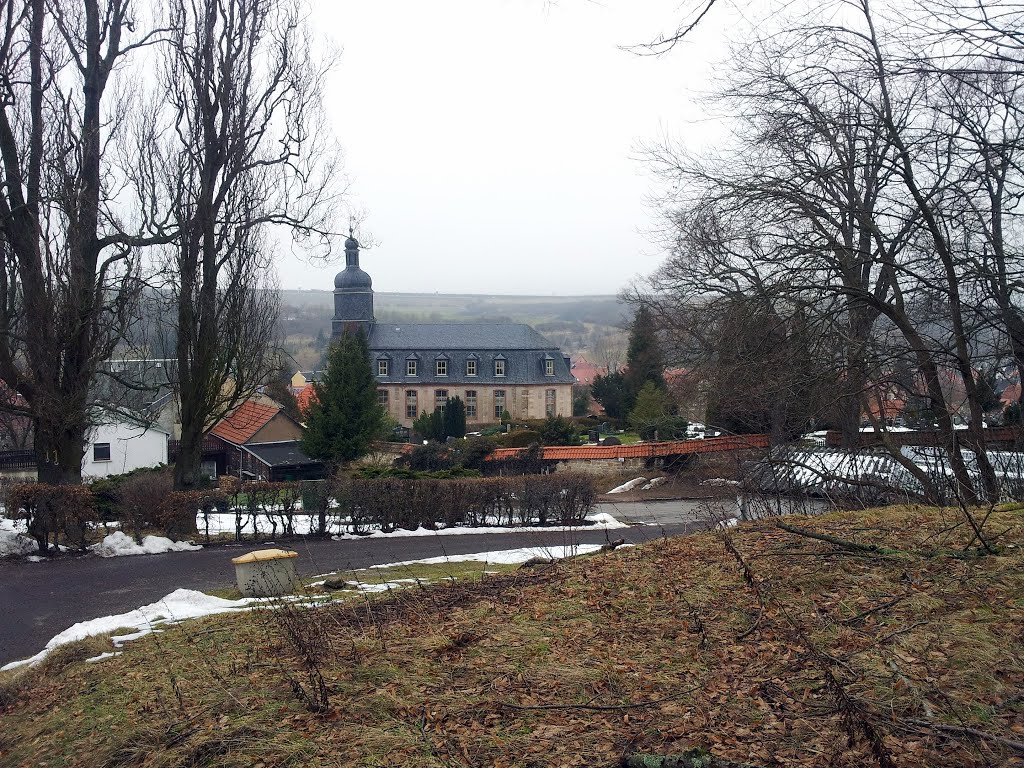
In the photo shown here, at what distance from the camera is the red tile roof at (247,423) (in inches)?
1521

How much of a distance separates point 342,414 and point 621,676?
101 feet

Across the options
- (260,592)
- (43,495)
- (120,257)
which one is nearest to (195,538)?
(43,495)

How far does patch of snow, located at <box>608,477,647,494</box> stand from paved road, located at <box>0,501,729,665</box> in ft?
27.8

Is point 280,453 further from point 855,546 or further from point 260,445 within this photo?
point 855,546

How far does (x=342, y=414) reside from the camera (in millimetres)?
34250

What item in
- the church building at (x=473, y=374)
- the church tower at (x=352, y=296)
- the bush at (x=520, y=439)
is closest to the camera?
the bush at (x=520, y=439)

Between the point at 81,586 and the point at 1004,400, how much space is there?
12.9m

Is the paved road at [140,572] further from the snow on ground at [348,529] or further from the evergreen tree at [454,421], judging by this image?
the evergreen tree at [454,421]

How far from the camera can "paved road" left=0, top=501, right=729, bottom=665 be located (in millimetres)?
9688

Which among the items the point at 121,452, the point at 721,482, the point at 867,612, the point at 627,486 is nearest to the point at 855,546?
the point at 867,612

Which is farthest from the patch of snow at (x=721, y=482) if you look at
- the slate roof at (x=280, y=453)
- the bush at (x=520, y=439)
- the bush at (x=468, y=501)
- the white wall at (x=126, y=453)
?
the white wall at (x=126, y=453)

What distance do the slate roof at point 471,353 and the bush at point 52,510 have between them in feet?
157

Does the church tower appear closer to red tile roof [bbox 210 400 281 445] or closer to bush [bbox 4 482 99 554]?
red tile roof [bbox 210 400 281 445]

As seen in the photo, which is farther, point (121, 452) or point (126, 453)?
point (121, 452)
